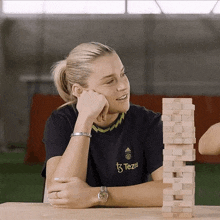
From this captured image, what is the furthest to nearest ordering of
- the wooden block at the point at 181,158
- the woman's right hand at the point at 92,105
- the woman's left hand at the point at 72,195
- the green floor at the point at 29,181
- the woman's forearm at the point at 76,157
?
the green floor at the point at 29,181, the woman's right hand at the point at 92,105, the woman's forearm at the point at 76,157, the woman's left hand at the point at 72,195, the wooden block at the point at 181,158

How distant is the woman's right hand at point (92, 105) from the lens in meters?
1.91

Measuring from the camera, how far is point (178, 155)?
1260 millimetres

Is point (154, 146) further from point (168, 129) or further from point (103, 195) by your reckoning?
point (168, 129)

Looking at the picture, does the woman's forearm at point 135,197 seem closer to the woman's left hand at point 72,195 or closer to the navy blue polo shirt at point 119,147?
the woman's left hand at point 72,195

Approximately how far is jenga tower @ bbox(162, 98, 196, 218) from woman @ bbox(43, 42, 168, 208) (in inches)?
25.2

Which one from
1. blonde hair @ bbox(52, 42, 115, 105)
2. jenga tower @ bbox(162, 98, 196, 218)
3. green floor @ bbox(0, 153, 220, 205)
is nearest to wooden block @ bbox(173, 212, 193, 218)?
jenga tower @ bbox(162, 98, 196, 218)

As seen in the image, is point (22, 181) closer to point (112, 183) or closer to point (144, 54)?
point (144, 54)

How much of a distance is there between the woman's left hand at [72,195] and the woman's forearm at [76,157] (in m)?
0.15

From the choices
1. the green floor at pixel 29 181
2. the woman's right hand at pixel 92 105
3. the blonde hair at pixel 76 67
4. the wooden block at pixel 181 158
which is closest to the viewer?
the wooden block at pixel 181 158

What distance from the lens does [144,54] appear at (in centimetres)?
823

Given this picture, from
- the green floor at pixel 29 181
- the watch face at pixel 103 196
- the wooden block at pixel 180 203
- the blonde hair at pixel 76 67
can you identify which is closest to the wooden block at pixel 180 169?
the wooden block at pixel 180 203

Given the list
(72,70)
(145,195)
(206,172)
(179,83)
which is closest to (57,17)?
(179,83)

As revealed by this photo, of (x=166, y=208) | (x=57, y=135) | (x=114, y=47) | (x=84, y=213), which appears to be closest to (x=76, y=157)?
(x=57, y=135)

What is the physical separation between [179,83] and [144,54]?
104 centimetres
